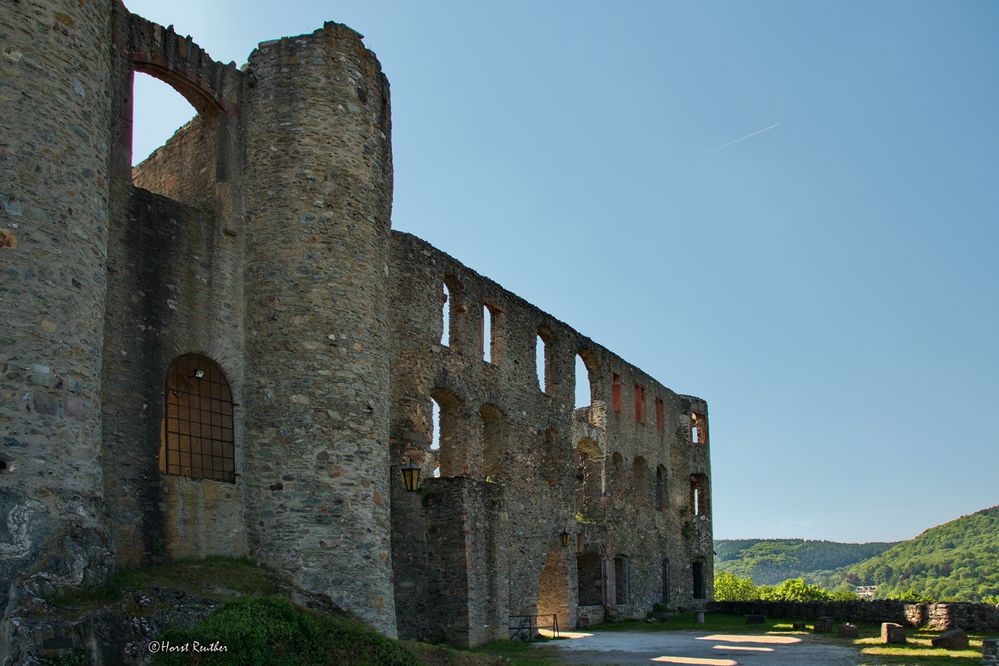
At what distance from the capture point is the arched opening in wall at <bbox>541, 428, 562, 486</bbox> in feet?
88.3

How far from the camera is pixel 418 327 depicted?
21688mm

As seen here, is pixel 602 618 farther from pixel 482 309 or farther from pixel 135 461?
pixel 135 461

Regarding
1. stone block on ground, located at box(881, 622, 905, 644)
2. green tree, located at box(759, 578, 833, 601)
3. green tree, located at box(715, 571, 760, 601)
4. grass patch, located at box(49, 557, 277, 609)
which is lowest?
green tree, located at box(715, 571, 760, 601)

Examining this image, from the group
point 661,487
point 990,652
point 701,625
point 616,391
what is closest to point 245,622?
point 990,652

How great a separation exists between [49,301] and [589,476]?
20.9 metres

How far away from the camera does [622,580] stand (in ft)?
102

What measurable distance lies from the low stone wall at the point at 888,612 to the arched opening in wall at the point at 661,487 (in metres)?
3.90

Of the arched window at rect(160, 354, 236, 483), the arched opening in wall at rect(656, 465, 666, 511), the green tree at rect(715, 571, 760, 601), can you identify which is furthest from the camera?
the green tree at rect(715, 571, 760, 601)

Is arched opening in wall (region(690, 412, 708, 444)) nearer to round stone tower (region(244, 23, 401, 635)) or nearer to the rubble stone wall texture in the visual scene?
the rubble stone wall texture

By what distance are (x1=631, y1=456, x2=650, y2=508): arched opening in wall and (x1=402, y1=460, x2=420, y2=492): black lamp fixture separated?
16.8 metres

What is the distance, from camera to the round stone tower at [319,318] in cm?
1520

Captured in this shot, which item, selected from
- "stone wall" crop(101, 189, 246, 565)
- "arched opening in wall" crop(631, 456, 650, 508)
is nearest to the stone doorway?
"arched opening in wall" crop(631, 456, 650, 508)

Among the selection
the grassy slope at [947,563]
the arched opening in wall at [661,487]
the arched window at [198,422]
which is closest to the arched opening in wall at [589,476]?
the arched opening in wall at [661,487]

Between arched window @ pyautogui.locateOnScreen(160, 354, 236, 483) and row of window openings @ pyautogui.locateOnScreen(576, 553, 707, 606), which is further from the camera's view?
row of window openings @ pyautogui.locateOnScreen(576, 553, 707, 606)
